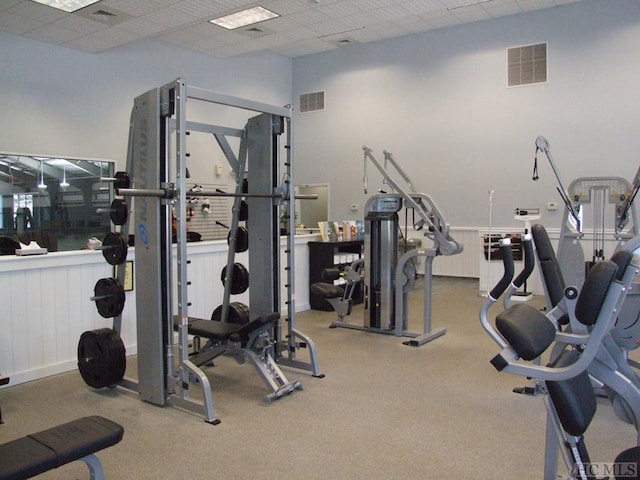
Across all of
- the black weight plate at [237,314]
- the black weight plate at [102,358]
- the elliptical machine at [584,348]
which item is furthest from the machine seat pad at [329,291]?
the elliptical machine at [584,348]

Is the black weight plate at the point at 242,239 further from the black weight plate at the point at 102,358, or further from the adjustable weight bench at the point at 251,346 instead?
the black weight plate at the point at 102,358

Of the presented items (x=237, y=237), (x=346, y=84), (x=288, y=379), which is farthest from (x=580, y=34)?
(x=288, y=379)

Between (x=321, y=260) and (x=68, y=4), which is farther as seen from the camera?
(x=321, y=260)

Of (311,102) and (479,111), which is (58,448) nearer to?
(479,111)

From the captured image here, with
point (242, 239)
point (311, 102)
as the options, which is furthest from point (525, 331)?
point (311, 102)

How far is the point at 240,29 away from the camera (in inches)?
338

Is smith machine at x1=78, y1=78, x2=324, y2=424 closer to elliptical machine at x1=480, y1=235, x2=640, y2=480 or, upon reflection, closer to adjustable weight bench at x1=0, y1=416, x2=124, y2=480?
adjustable weight bench at x1=0, y1=416, x2=124, y2=480

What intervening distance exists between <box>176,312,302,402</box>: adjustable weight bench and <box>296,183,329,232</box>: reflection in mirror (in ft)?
23.1

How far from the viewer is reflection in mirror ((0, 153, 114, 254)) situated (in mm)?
7602

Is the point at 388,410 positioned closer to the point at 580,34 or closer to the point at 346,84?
the point at 580,34

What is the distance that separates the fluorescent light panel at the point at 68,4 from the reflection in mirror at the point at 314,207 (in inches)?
226

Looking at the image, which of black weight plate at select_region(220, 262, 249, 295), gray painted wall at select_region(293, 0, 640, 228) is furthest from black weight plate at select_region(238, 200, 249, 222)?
gray painted wall at select_region(293, 0, 640, 228)

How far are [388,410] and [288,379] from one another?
1.00m

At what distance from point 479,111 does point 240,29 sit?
4287mm
